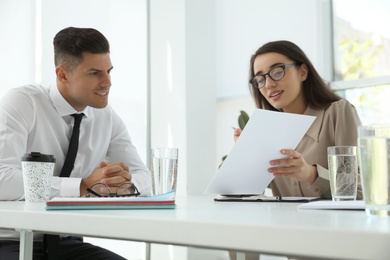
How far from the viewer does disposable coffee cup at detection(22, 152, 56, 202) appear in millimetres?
1447

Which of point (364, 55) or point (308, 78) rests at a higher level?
point (364, 55)

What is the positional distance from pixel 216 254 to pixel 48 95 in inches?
94.2

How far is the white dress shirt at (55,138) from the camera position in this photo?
1824 mm

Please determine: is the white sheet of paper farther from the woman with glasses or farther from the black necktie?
the black necktie

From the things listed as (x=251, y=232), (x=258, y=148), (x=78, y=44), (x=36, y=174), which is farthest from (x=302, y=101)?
(x=251, y=232)

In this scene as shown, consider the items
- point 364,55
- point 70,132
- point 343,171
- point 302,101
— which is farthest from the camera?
point 364,55

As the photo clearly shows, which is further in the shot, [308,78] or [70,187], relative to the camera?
[308,78]

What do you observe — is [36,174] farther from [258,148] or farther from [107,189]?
[258,148]

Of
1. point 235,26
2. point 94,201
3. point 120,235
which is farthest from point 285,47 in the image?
point 235,26

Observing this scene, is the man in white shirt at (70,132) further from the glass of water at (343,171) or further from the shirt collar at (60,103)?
the glass of water at (343,171)

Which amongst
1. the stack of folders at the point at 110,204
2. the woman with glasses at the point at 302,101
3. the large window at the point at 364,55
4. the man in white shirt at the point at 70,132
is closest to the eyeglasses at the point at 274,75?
the woman with glasses at the point at 302,101

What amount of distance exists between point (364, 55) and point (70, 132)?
2.50 m

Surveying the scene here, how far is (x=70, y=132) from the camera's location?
2.25m

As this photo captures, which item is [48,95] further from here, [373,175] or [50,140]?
[373,175]
